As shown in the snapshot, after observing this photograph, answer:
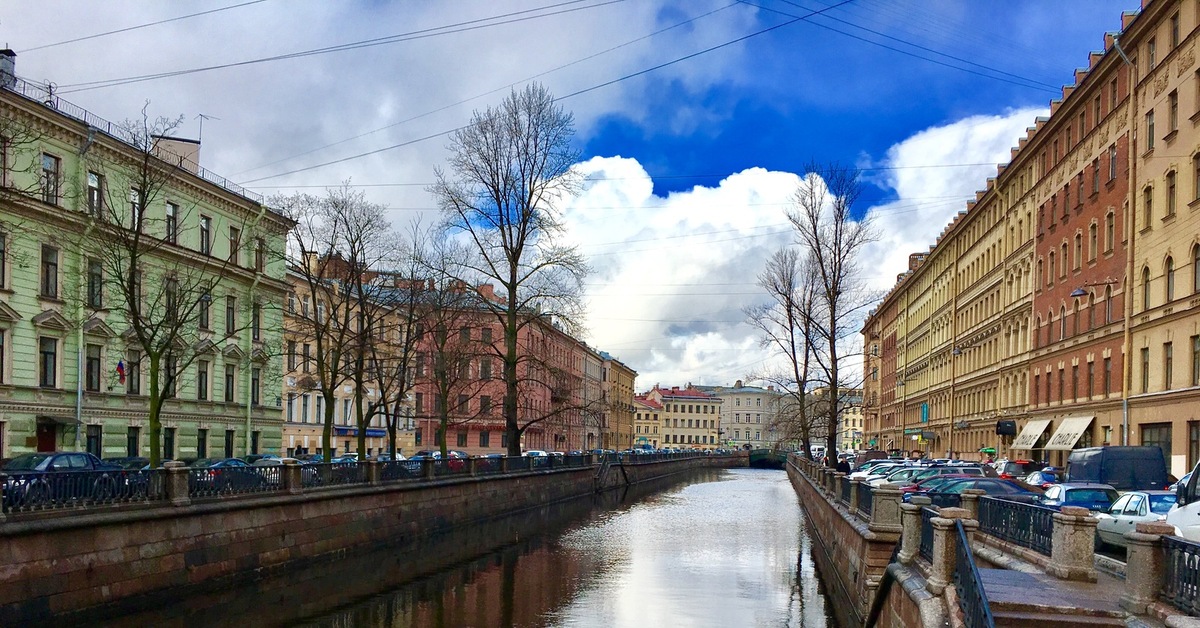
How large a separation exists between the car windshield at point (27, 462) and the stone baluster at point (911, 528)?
23.1 meters

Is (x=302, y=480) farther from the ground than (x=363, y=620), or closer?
farther from the ground

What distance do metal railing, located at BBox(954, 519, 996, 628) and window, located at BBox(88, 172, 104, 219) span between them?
2460 centimetres

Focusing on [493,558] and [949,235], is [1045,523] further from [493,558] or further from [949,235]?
[949,235]

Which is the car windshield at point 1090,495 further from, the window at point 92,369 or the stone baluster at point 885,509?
the window at point 92,369

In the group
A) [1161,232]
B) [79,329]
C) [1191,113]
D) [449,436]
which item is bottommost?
[449,436]

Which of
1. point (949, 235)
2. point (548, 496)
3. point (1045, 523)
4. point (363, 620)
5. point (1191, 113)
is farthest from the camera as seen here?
point (949, 235)

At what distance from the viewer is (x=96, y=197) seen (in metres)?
38.6

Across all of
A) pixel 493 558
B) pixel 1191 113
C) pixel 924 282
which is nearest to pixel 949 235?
pixel 924 282

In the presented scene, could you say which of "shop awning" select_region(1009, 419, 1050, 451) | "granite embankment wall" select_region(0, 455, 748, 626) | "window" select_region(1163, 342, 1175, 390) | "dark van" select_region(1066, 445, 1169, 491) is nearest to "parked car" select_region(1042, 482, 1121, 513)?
"dark van" select_region(1066, 445, 1169, 491)

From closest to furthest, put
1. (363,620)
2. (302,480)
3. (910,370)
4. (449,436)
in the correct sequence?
1. (363,620)
2. (302,480)
3. (449,436)
4. (910,370)

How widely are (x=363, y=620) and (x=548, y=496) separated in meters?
32.6

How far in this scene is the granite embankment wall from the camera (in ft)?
55.8

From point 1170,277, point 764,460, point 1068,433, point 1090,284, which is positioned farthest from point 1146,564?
point 764,460

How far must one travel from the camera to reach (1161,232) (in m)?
36.3
